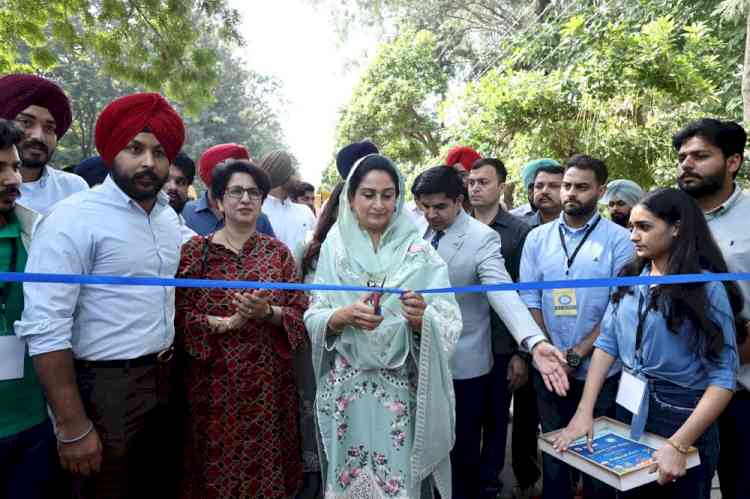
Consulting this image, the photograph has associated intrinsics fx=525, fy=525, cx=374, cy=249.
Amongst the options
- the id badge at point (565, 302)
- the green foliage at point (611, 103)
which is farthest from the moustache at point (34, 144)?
the green foliage at point (611, 103)

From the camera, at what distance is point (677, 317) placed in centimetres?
205

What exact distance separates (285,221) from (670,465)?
11.9 feet

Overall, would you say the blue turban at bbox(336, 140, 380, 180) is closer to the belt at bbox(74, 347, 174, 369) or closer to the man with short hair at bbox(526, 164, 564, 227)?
the man with short hair at bbox(526, 164, 564, 227)

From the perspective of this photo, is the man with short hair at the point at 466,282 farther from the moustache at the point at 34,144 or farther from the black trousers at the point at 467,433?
the moustache at the point at 34,144

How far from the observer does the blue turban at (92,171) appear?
11.8ft

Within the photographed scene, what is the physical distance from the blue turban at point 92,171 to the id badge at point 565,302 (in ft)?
9.94

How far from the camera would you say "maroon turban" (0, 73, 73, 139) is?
8.50 feet

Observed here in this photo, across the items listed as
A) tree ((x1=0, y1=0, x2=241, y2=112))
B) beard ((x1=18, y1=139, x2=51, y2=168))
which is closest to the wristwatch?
beard ((x1=18, y1=139, x2=51, y2=168))

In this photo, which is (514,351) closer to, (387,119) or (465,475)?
(465,475)

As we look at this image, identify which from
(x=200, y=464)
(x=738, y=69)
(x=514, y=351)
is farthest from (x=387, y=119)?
(x=200, y=464)

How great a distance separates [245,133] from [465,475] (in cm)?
3538

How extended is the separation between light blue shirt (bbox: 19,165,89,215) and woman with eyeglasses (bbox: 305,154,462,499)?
1.52 metres

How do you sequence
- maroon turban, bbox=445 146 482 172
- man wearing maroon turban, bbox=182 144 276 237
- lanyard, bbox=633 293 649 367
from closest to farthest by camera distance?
lanyard, bbox=633 293 649 367 → man wearing maroon turban, bbox=182 144 276 237 → maroon turban, bbox=445 146 482 172

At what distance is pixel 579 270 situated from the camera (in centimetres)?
275
